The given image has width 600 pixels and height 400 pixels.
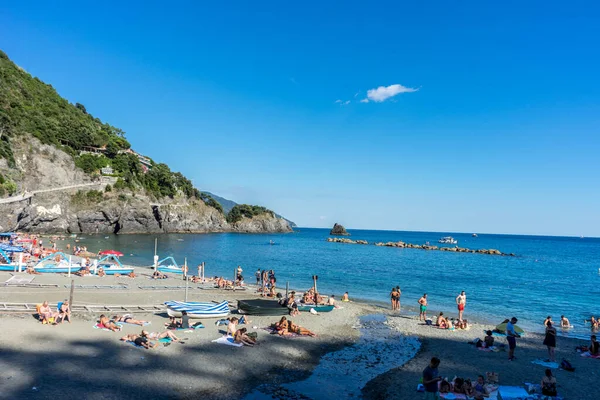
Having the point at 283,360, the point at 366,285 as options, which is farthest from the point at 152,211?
the point at 283,360

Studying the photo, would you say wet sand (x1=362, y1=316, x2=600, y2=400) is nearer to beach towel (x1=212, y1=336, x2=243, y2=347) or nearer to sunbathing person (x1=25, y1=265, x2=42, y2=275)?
beach towel (x1=212, y1=336, x2=243, y2=347)

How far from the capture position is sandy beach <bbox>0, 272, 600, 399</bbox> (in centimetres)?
A: 1128

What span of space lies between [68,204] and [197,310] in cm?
8190

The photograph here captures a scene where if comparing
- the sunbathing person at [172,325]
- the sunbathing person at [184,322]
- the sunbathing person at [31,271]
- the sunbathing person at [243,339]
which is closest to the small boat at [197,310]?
the sunbathing person at [172,325]

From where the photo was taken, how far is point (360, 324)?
21.7 m

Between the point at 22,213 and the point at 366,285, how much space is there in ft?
214

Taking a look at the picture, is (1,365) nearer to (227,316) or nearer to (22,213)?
(227,316)

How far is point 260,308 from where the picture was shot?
2162 cm

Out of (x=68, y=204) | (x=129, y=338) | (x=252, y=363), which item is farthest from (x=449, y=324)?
(x=68, y=204)

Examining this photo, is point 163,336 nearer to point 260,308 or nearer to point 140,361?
point 140,361

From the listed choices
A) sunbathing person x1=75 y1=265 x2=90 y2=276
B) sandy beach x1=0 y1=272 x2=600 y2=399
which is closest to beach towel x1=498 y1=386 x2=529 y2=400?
sandy beach x1=0 y1=272 x2=600 y2=399

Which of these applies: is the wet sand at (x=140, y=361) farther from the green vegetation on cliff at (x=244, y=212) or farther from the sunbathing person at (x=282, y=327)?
the green vegetation on cliff at (x=244, y=212)

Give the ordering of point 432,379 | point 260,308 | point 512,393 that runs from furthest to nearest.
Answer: point 260,308
point 512,393
point 432,379

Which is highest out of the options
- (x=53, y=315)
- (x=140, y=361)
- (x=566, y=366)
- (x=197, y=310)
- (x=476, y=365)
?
(x=53, y=315)
